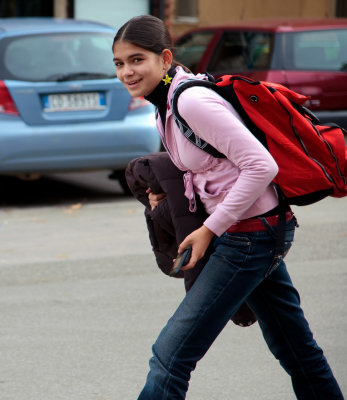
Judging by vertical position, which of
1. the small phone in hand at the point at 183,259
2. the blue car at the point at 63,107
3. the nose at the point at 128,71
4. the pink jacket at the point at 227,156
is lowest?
the blue car at the point at 63,107

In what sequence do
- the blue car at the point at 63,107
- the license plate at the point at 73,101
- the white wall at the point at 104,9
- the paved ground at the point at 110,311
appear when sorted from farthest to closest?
1. the white wall at the point at 104,9
2. the license plate at the point at 73,101
3. the blue car at the point at 63,107
4. the paved ground at the point at 110,311

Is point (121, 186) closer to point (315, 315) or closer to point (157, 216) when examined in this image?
point (315, 315)

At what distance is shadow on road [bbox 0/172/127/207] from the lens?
9523 mm

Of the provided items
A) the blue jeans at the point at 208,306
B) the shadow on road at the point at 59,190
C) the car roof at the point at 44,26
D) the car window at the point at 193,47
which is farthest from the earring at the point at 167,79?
the car window at the point at 193,47

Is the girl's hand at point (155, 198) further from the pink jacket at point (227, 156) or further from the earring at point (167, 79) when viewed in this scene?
the earring at point (167, 79)

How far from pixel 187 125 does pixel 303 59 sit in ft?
27.1

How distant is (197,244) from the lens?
295cm

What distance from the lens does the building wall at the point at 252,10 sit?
21.8 metres

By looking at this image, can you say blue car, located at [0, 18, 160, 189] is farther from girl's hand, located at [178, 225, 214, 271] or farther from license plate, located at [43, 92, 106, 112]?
girl's hand, located at [178, 225, 214, 271]

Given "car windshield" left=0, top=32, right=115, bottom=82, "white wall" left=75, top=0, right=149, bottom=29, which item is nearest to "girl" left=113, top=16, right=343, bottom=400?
"car windshield" left=0, top=32, right=115, bottom=82

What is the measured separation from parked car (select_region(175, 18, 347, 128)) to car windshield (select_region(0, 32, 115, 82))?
2372mm

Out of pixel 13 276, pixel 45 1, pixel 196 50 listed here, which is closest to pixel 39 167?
pixel 13 276

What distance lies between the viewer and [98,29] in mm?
9484

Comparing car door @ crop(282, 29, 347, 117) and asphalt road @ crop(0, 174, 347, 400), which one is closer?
asphalt road @ crop(0, 174, 347, 400)
